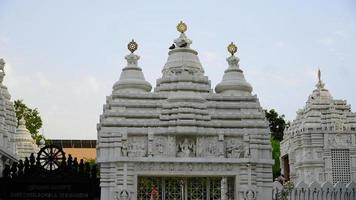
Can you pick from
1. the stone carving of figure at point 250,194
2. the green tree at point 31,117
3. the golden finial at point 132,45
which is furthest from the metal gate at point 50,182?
the green tree at point 31,117

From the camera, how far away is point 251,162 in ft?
78.4

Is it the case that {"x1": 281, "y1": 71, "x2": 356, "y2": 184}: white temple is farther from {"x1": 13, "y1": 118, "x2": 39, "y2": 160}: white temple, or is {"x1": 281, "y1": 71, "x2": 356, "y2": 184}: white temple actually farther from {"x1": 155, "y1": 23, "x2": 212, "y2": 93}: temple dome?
{"x1": 13, "y1": 118, "x2": 39, "y2": 160}: white temple

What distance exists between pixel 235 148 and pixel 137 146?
3893 mm

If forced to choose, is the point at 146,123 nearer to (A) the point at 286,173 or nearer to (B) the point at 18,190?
(B) the point at 18,190

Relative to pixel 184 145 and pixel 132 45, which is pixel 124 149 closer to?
pixel 184 145

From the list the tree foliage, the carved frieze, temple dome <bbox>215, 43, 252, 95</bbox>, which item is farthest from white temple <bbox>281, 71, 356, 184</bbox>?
the tree foliage

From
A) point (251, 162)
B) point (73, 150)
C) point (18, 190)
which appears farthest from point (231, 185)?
point (73, 150)

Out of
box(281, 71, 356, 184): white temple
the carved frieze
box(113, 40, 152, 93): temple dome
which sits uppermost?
box(113, 40, 152, 93): temple dome

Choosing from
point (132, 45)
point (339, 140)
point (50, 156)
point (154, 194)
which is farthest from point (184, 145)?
point (339, 140)

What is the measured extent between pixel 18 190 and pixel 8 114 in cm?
717

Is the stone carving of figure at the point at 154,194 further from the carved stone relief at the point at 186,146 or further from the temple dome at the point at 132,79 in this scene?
the temple dome at the point at 132,79

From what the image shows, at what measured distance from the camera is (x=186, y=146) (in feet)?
79.5

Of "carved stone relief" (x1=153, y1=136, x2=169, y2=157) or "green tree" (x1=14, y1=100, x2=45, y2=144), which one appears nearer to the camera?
"carved stone relief" (x1=153, y1=136, x2=169, y2=157)

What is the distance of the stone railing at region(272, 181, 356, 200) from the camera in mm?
26062
